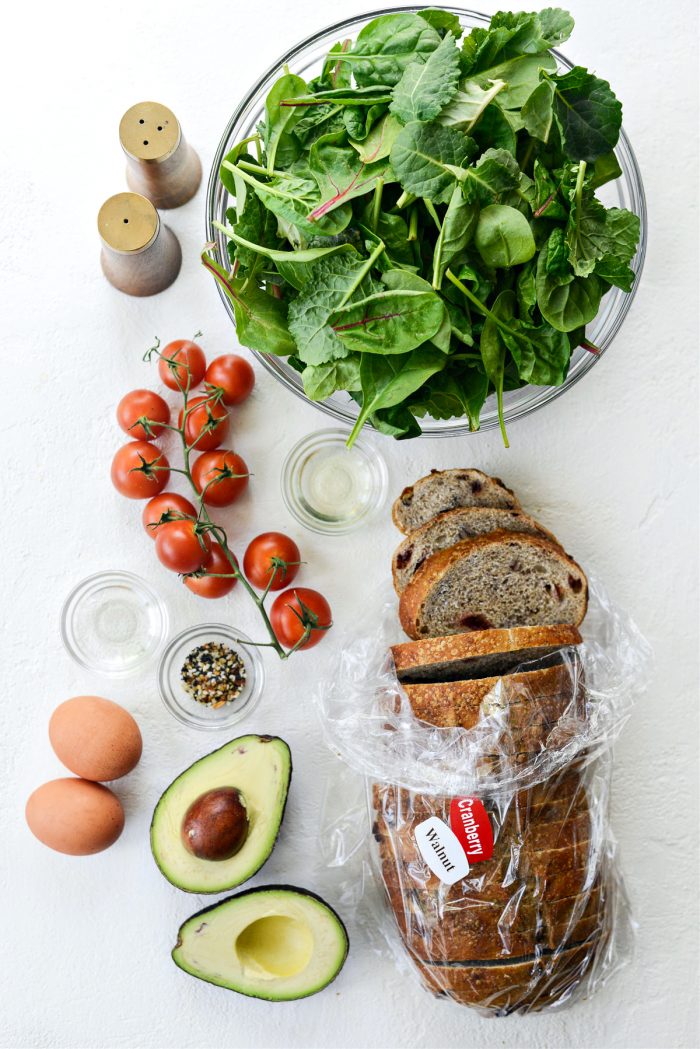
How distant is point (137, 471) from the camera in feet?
4.48

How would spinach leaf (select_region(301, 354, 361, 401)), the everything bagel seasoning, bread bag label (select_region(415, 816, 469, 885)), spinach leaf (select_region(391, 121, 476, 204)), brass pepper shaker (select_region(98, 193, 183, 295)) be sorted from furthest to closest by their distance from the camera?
the everything bagel seasoning < brass pepper shaker (select_region(98, 193, 183, 295)) < bread bag label (select_region(415, 816, 469, 885)) < spinach leaf (select_region(301, 354, 361, 401)) < spinach leaf (select_region(391, 121, 476, 204))

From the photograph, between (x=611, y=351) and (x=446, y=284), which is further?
(x=611, y=351)

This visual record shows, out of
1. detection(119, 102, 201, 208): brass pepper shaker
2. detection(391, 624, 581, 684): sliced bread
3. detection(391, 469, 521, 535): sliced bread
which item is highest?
detection(119, 102, 201, 208): brass pepper shaker

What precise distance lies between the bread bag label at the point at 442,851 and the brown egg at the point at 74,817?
0.48 m

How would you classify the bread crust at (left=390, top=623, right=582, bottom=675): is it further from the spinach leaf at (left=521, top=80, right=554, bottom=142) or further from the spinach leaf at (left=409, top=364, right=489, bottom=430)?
the spinach leaf at (left=521, top=80, right=554, bottom=142)

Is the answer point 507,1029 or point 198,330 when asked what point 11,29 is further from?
point 507,1029

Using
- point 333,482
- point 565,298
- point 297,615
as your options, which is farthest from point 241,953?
point 565,298

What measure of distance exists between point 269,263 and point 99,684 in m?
0.73

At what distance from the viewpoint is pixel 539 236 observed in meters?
1.02

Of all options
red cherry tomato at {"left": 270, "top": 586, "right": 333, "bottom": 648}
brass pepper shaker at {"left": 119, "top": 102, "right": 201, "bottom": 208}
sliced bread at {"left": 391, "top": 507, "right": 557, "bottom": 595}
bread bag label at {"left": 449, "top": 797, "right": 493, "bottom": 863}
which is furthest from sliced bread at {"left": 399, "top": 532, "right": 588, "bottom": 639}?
brass pepper shaker at {"left": 119, "top": 102, "right": 201, "bottom": 208}

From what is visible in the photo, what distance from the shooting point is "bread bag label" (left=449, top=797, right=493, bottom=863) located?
1177 mm

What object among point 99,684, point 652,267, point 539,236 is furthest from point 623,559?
point 99,684

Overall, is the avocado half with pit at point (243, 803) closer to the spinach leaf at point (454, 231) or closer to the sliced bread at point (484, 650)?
the sliced bread at point (484, 650)

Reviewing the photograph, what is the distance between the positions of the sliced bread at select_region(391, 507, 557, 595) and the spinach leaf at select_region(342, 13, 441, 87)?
0.59m
